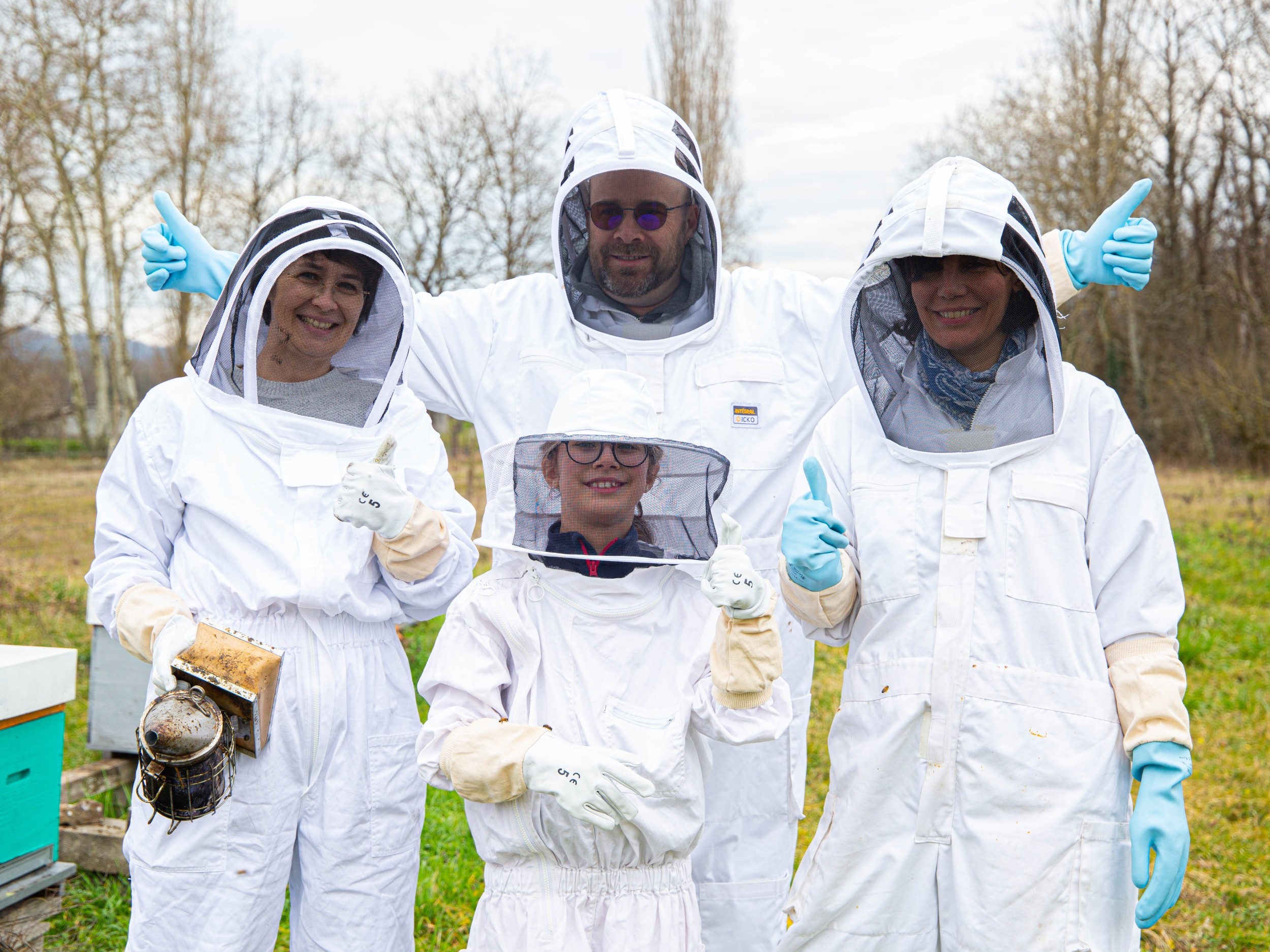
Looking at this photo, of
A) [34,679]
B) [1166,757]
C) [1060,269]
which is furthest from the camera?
[34,679]

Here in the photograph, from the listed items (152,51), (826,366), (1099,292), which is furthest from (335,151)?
(826,366)

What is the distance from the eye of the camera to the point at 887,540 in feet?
6.83

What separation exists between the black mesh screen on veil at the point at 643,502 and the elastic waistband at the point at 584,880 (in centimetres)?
63

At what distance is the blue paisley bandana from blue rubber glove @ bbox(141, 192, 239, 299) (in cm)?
187

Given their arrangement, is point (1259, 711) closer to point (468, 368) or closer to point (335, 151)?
point (468, 368)

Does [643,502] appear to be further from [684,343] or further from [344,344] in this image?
[344,344]

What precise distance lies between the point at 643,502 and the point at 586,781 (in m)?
0.62

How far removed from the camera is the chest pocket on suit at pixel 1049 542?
6.52 feet

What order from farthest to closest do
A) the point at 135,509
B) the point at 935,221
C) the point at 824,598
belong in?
the point at 135,509
the point at 824,598
the point at 935,221

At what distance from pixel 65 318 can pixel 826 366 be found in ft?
73.9

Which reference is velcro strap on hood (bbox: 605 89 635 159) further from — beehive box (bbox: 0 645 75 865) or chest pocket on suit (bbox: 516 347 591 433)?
beehive box (bbox: 0 645 75 865)

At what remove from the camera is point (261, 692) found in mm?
2076

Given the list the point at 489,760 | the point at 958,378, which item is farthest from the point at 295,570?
the point at 958,378

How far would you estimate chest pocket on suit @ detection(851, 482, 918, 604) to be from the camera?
2061 mm
